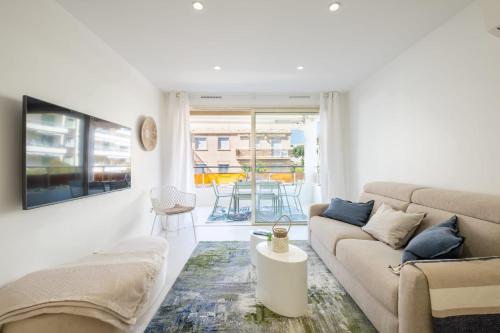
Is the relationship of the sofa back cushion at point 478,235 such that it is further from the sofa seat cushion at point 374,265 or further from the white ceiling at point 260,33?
the white ceiling at point 260,33

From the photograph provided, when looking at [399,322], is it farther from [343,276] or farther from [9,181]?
[9,181]

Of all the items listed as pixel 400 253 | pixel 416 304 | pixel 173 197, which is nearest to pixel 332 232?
pixel 400 253

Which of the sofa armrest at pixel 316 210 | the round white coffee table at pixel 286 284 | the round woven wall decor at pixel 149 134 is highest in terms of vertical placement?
the round woven wall decor at pixel 149 134

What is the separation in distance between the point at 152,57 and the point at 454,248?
11.1ft

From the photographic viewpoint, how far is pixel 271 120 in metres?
4.62

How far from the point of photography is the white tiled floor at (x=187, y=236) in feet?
8.69

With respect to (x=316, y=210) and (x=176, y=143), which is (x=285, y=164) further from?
(x=176, y=143)

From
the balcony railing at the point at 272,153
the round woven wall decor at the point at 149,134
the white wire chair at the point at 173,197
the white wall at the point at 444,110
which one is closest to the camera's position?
the white wall at the point at 444,110

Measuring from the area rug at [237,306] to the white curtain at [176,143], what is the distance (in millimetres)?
1846

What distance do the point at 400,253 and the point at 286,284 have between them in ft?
3.16

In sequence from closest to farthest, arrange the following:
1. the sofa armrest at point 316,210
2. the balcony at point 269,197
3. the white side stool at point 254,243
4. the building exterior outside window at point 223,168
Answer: the white side stool at point 254,243, the sofa armrest at point 316,210, the balcony at point 269,197, the building exterior outside window at point 223,168

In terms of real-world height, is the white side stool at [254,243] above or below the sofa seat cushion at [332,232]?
below

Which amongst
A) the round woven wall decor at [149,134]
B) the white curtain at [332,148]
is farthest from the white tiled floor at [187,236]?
the round woven wall decor at [149,134]

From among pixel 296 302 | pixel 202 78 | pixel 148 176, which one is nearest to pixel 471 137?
pixel 296 302
